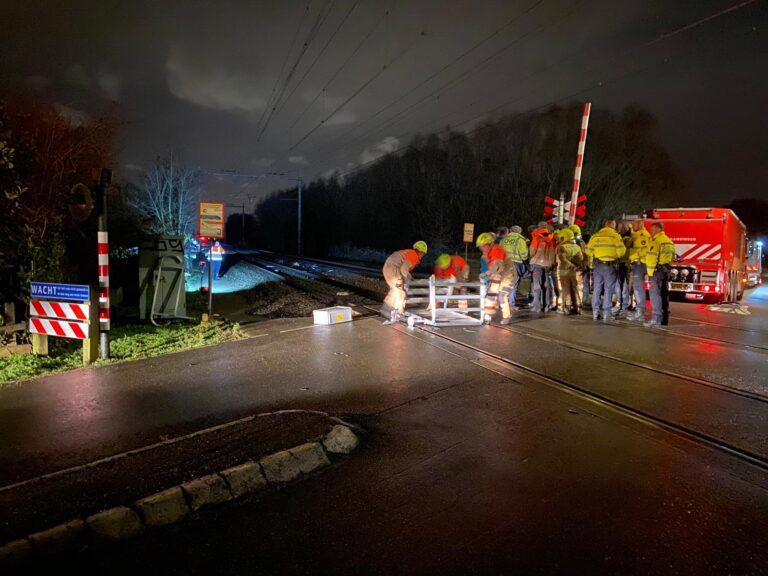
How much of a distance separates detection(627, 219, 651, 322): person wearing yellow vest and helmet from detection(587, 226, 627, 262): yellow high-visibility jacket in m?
0.24

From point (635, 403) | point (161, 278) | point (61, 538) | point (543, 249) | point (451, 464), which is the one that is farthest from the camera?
point (161, 278)

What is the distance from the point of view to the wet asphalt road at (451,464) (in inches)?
115

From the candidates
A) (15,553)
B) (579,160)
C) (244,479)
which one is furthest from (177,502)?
(579,160)

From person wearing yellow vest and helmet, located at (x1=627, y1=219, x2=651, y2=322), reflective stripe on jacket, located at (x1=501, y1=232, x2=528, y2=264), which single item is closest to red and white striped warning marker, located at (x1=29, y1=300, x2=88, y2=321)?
reflective stripe on jacket, located at (x1=501, y1=232, x2=528, y2=264)

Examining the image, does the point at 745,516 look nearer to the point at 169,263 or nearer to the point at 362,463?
the point at 362,463

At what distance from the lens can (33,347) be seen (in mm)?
8336

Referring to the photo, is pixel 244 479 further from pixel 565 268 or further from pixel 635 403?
pixel 565 268

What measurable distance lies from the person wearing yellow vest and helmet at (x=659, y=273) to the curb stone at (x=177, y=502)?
26.6 ft

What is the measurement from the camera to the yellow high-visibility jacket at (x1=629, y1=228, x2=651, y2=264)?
10312 millimetres

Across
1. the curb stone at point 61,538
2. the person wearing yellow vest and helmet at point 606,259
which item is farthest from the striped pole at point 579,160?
the curb stone at point 61,538

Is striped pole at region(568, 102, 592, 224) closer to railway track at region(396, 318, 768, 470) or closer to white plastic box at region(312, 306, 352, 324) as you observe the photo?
white plastic box at region(312, 306, 352, 324)

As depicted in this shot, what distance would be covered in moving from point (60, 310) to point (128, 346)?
5.49 feet

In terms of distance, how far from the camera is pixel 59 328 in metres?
7.74

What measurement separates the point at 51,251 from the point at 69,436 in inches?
211
